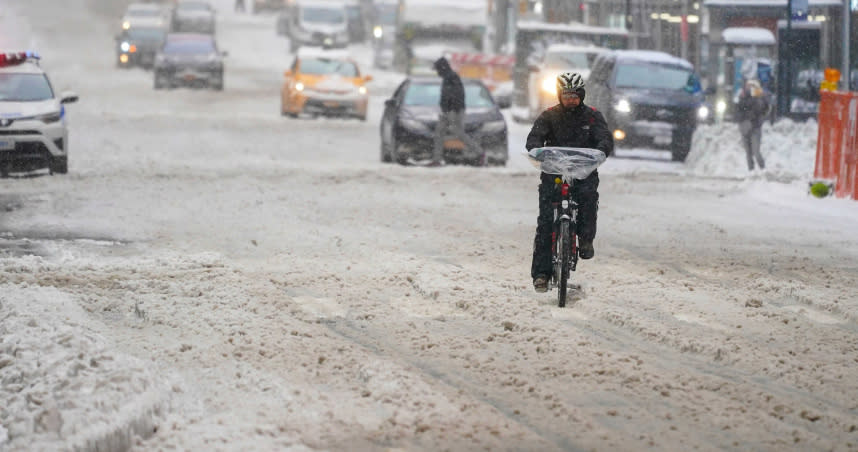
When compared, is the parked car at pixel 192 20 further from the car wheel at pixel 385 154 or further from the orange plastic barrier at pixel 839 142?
the orange plastic barrier at pixel 839 142

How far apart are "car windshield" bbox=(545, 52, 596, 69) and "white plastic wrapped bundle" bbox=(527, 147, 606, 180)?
22.2 m

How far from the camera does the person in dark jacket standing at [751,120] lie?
2178 centimetres

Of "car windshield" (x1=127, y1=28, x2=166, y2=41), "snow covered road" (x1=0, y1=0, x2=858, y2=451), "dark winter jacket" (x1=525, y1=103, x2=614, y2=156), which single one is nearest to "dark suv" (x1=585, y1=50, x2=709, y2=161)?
"snow covered road" (x1=0, y1=0, x2=858, y2=451)

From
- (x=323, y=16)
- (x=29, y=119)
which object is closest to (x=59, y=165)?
(x=29, y=119)

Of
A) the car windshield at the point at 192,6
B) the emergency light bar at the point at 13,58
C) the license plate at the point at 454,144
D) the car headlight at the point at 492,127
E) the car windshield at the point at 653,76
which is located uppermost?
the car windshield at the point at 192,6

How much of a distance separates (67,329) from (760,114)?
632 inches

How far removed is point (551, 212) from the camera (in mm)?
9820

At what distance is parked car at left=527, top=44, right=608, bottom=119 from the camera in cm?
3030

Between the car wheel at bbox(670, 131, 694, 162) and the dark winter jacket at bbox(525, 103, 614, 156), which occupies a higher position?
the dark winter jacket at bbox(525, 103, 614, 156)

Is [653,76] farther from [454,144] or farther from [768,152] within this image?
[454,144]

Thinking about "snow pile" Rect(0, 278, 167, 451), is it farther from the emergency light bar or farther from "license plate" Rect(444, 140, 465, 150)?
"license plate" Rect(444, 140, 465, 150)

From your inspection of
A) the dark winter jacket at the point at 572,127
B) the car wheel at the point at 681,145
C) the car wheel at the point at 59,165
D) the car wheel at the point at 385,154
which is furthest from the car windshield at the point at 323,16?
the dark winter jacket at the point at 572,127

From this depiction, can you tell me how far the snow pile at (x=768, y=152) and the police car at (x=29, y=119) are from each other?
31.6ft

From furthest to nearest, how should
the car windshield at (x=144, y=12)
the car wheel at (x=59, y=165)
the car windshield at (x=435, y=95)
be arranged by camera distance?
the car windshield at (x=144, y=12), the car windshield at (x=435, y=95), the car wheel at (x=59, y=165)
